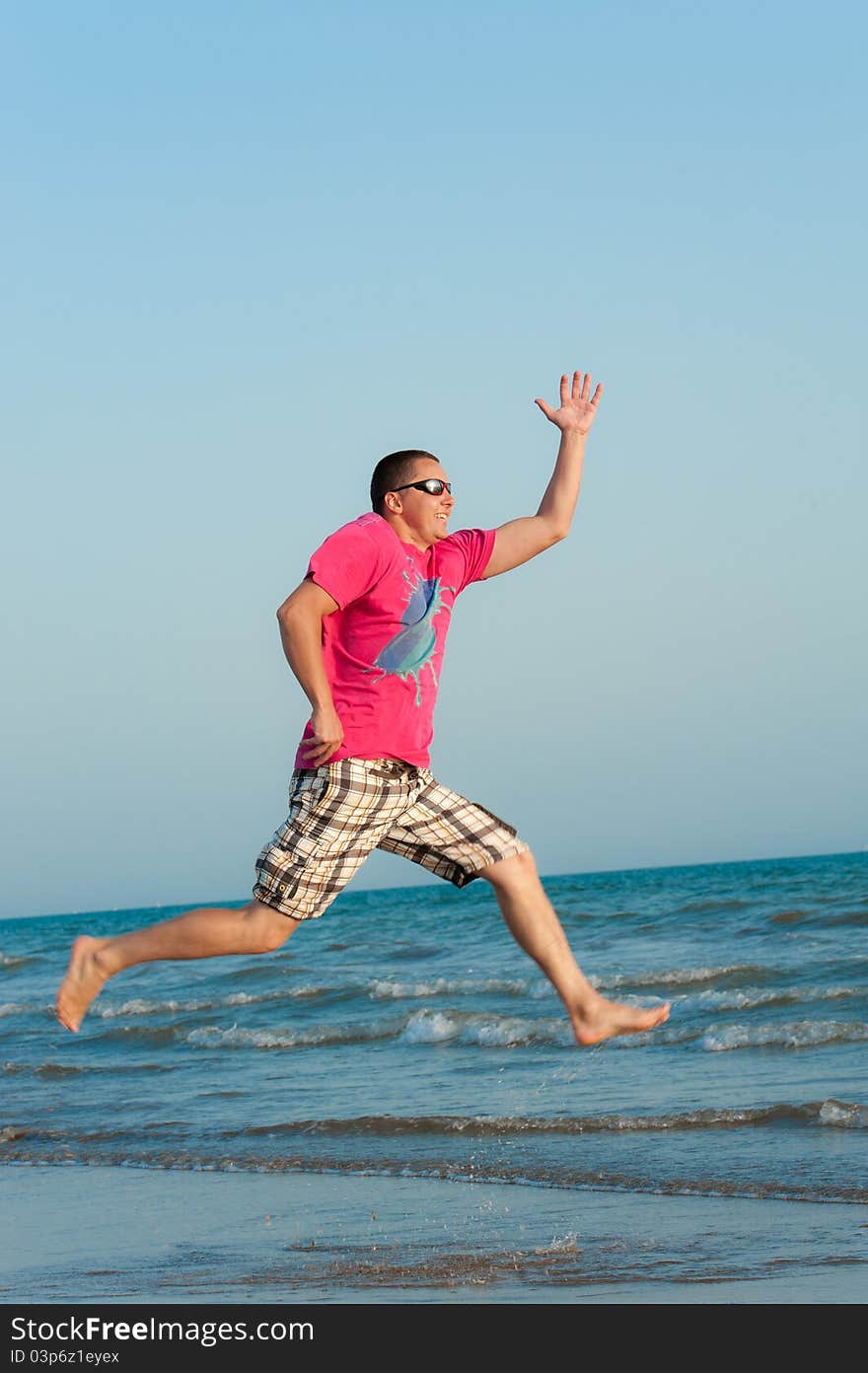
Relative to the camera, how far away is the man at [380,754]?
4598 mm

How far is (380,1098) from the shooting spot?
9.55m

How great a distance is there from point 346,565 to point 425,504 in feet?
1.41

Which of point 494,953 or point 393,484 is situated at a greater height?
point 393,484

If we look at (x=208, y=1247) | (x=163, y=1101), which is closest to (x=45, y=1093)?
(x=163, y=1101)

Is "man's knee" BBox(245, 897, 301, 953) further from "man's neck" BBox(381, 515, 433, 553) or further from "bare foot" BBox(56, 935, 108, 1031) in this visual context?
"man's neck" BBox(381, 515, 433, 553)

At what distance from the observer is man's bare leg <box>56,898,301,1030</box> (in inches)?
189

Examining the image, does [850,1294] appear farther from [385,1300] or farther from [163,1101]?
[163,1101]

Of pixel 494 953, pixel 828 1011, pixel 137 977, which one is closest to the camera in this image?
pixel 828 1011

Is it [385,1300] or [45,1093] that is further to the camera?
[45,1093]

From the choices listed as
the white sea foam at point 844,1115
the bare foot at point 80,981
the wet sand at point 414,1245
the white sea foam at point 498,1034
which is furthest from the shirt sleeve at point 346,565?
the white sea foam at point 498,1034

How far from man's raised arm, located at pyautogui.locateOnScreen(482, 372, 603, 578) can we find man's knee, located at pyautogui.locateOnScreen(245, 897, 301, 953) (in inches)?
54.8

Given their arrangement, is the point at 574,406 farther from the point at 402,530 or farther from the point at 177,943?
the point at 177,943

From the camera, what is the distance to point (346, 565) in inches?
180
